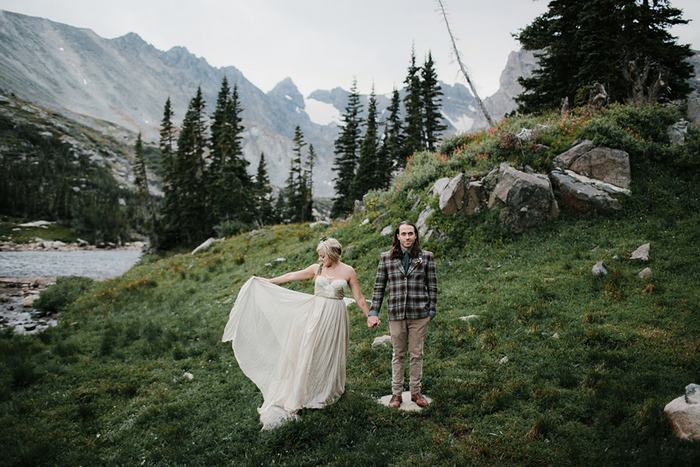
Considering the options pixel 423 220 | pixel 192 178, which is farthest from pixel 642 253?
pixel 192 178

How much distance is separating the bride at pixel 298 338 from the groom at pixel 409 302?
1.70 feet

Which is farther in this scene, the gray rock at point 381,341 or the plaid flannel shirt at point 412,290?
the gray rock at point 381,341

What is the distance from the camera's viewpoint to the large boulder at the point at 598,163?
12.9 meters

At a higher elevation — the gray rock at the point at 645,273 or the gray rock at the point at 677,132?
the gray rock at the point at 677,132

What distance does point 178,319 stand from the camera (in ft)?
40.6

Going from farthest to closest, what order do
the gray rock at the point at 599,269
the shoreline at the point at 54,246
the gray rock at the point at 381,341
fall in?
the shoreline at the point at 54,246 → the gray rock at the point at 599,269 → the gray rock at the point at 381,341

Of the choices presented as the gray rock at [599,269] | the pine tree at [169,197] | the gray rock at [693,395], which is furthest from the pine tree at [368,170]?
the gray rock at [693,395]

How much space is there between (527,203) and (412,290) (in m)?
9.34

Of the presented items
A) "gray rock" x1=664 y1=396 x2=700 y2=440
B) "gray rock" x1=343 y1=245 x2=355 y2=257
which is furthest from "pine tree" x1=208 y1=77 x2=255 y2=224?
"gray rock" x1=664 y1=396 x2=700 y2=440

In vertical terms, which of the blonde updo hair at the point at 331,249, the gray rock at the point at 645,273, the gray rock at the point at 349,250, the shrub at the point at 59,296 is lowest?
the shrub at the point at 59,296

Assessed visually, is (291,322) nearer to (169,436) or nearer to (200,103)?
(169,436)

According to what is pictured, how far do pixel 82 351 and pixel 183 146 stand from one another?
1533 inches

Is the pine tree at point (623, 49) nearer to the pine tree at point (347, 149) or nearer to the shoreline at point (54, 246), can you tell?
the pine tree at point (347, 149)

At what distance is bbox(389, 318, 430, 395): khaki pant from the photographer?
213 inches
